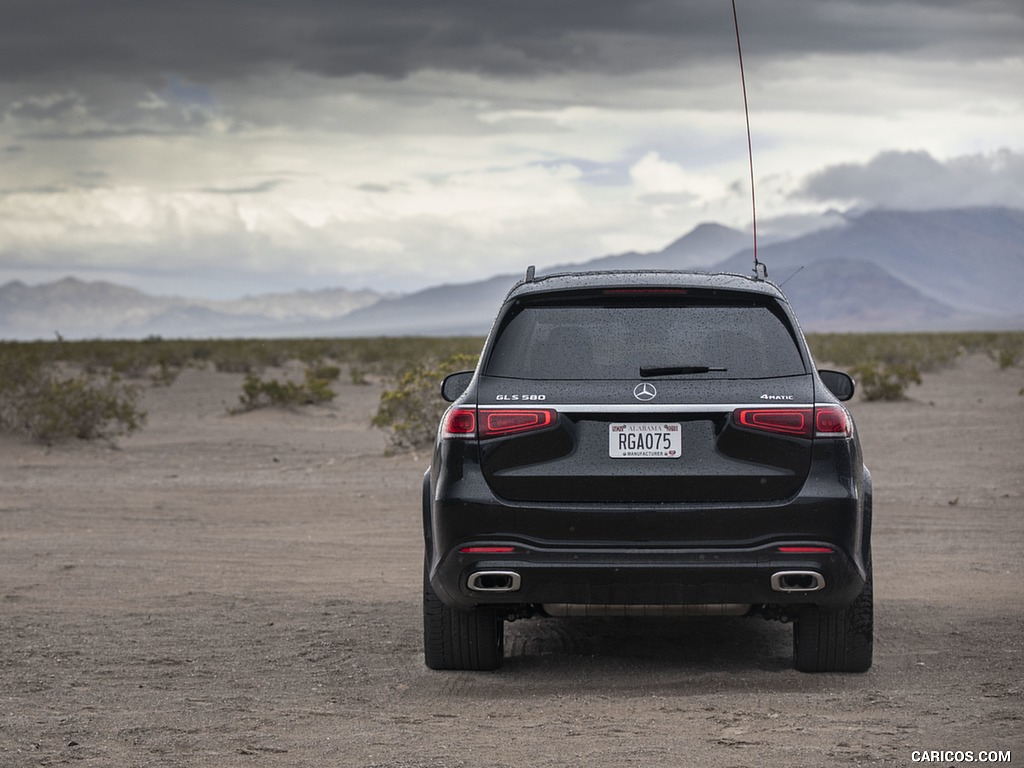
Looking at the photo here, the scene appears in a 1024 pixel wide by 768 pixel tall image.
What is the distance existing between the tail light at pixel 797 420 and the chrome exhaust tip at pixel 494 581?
3.84 feet

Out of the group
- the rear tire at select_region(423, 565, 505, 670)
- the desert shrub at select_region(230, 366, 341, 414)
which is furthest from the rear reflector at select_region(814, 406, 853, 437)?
the desert shrub at select_region(230, 366, 341, 414)

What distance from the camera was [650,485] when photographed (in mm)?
5973

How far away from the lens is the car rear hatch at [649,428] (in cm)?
598

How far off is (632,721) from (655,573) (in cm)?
63

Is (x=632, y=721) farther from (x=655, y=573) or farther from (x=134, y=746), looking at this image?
(x=134, y=746)

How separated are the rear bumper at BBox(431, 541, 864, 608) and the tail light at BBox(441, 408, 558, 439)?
48cm

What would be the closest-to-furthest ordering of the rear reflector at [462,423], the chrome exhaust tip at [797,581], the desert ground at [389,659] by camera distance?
the desert ground at [389,659], the chrome exhaust tip at [797,581], the rear reflector at [462,423]

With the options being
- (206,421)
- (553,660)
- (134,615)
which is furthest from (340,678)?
(206,421)

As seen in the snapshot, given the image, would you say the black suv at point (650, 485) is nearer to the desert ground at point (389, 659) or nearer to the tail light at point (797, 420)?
the tail light at point (797, 420)

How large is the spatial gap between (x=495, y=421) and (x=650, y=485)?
0.72 meters

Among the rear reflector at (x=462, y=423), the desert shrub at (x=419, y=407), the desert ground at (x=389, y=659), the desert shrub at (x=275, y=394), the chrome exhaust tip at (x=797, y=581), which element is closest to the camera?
the desert ground at (x=389, y=659)

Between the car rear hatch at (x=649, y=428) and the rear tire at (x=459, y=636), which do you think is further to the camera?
the rear tire at (x=459, y=636)

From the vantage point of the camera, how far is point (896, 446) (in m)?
20.0

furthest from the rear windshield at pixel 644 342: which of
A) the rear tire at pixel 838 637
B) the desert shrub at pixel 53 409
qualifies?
the desert shrub at pixel 53 409
